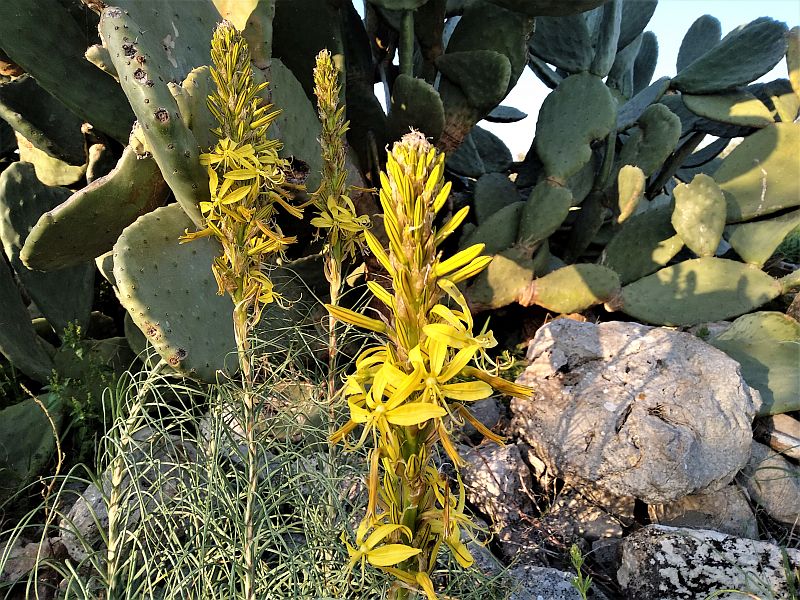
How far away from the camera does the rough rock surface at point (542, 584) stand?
5.10 feet

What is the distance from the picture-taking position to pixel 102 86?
218 cm

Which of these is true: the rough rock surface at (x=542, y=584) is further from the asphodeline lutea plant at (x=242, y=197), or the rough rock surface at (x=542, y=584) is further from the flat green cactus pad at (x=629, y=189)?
the flat green cactus pad at (x=629, y=189)

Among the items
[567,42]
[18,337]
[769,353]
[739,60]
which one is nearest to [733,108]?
[739,60]

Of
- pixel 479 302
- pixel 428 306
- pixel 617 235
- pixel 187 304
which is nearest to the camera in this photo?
pixel 428 306

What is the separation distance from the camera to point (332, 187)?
1268 millimetres

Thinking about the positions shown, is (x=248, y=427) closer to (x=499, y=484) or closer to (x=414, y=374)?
(x=414, y=374)

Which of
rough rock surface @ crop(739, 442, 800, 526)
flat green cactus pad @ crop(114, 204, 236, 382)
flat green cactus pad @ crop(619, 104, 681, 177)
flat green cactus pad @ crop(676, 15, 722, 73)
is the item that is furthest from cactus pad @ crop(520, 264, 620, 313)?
flat green cactus pad @ crop(676, 15, 722, 73)

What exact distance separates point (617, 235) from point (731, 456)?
63.3 inches

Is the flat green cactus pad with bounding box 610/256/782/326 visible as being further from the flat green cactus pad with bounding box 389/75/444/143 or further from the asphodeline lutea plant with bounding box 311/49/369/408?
the asphodeline lutea plant with bounding box 311/49/369/408

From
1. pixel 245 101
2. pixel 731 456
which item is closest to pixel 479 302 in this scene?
pixel 731 456

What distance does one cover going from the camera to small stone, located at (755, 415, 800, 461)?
2.39m

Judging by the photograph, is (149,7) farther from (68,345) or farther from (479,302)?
(479,302)

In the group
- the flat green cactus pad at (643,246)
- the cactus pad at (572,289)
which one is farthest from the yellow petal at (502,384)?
the flat green cactus pad at (643,246)

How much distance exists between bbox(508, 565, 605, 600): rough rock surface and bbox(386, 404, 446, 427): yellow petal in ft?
3.56
